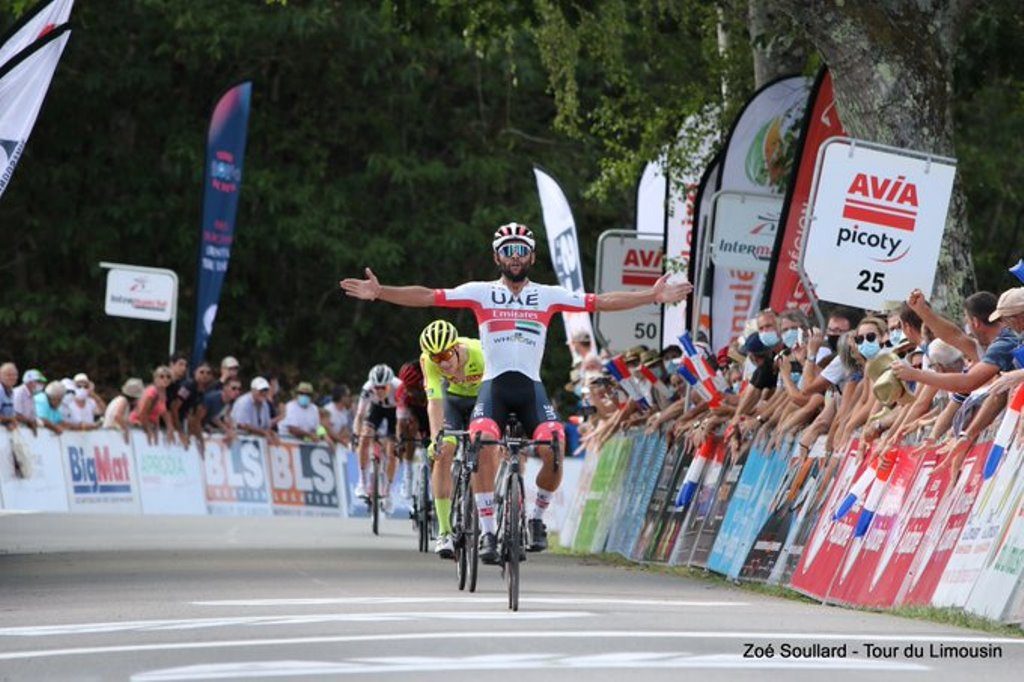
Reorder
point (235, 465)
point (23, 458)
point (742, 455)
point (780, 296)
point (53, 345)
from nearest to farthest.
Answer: point (742, 455) → point (780, 296) → point (23, 458) → point (235, 465) → point (53, 345)

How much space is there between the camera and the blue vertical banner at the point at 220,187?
39531 mm

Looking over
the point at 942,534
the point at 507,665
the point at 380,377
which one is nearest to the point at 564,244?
the point at 380,377

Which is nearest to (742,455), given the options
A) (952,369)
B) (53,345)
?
(952,369)

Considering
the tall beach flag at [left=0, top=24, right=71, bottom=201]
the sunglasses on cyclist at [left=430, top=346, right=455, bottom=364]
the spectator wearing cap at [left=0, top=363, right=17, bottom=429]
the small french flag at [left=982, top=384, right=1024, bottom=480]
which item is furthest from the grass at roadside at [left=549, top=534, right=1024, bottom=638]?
the spectator wearing cap at [left=0, top=363, right=17, bottom=429]

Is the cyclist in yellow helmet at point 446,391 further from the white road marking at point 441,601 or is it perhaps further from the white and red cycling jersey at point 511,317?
the white road marking at point 441,601

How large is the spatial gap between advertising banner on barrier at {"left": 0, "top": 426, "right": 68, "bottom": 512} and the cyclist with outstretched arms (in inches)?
263

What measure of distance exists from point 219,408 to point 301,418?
271 centimetres

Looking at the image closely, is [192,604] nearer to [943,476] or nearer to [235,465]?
[943,476]

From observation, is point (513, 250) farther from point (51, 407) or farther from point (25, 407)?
point (51, 407)

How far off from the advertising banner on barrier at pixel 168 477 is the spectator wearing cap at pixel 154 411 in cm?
13

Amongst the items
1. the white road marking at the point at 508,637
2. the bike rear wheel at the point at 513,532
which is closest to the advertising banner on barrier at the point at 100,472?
the bike rear wheel at the point at 513,532

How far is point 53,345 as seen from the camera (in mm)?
50250

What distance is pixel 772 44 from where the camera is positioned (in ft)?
87.7

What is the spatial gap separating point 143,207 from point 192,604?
36.2m
